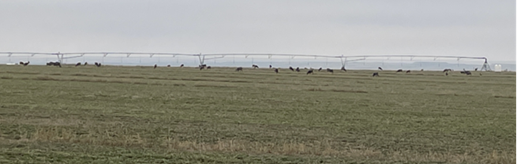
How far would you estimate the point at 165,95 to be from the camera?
29078 mm

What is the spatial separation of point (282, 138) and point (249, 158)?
3.74 meters

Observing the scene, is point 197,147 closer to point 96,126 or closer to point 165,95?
point 96,126

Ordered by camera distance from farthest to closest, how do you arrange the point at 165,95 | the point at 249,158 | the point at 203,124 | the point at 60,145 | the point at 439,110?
the point at 165,95 < the point at 439,110 < the point at 203,124 < the point at 60,145 < the point at 249,158

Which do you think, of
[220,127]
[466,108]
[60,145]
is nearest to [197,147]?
[60,145]

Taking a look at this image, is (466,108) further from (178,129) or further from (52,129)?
(52,129)

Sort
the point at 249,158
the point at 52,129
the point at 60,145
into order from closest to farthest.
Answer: the point at 249,158 < the point at 60,145 < the point at 52,129

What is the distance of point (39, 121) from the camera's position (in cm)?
1738

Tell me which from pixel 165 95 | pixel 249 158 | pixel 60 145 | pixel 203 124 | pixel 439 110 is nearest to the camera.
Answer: pixel 249 158

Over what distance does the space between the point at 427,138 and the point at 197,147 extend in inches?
257

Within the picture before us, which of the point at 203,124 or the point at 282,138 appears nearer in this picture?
the point at 282,138

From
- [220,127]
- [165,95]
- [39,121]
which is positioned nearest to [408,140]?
[220,127]

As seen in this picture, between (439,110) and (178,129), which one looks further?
(439,110)

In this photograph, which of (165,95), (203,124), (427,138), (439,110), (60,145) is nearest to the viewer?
(60,145)

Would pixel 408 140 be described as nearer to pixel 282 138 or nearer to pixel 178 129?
pixel 282 138
